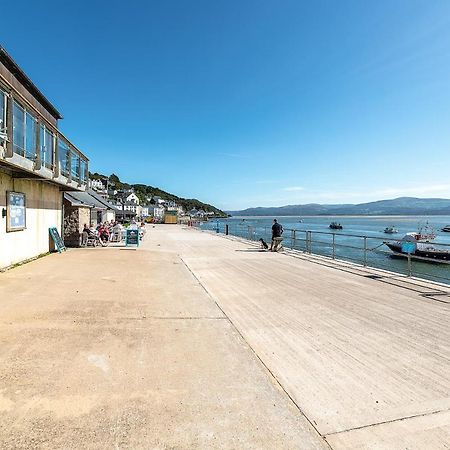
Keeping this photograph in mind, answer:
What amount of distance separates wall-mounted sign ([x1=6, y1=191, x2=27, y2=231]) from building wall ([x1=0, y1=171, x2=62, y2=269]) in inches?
6.1

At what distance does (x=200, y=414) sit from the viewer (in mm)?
2506

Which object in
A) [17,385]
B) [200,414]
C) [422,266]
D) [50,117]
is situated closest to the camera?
[200,414]

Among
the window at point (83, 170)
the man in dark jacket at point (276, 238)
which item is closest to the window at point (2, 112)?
the window at point (83, 170)

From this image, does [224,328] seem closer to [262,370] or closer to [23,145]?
[262,370]

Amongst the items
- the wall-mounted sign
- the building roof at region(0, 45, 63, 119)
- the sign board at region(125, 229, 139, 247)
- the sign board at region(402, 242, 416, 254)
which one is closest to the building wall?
the wall-mounted sign

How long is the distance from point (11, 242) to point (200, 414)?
8.81m

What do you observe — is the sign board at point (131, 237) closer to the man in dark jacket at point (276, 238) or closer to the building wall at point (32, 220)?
the building wall at point (32, 220)

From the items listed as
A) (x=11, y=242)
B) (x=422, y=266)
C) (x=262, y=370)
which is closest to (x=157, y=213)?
(x=422, y=266)

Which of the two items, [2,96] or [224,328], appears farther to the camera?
[2,96]

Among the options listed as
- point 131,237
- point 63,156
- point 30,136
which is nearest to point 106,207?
point 131,237

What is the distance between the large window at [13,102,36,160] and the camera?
7395 mm

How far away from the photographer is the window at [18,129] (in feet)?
24.0

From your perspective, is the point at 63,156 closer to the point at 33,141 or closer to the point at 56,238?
the point at 33,141

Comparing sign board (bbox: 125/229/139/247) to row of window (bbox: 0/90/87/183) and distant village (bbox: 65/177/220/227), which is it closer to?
distant village (bbox: 65/177/220/227)
